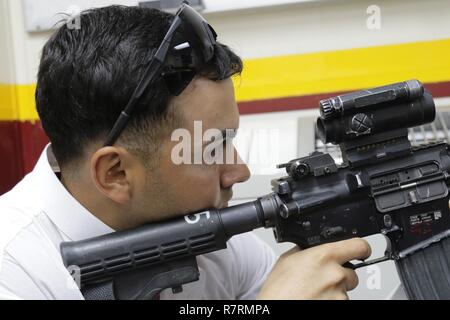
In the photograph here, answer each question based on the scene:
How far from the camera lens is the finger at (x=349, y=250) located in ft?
2.39

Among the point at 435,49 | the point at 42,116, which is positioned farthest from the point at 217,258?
the point at 435,49

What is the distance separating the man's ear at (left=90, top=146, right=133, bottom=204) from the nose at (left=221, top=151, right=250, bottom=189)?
0.14 meters

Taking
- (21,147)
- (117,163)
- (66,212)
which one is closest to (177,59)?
(117,163)

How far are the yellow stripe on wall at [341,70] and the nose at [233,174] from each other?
508 mm

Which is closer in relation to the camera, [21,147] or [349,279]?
[349,279]

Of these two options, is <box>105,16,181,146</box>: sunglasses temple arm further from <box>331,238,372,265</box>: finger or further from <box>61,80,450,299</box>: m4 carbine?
<box>331,238,372,265</box>: finger

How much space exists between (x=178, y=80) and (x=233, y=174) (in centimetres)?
16

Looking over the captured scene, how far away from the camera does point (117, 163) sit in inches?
28.6

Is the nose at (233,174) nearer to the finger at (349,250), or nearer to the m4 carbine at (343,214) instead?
the m4 carbine at (343,214)

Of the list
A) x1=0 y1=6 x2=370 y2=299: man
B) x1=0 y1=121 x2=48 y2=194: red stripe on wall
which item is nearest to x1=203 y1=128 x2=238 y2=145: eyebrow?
x1=0 y1=6 x2=370 y2=299: man

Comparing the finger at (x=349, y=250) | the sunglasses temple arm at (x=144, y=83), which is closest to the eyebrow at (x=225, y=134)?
the sunglasses temple arm at (x=144, y=83)

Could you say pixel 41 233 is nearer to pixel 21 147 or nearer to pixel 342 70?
pixel 21 147

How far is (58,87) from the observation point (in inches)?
28.8

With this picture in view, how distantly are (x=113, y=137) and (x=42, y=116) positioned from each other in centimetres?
15
